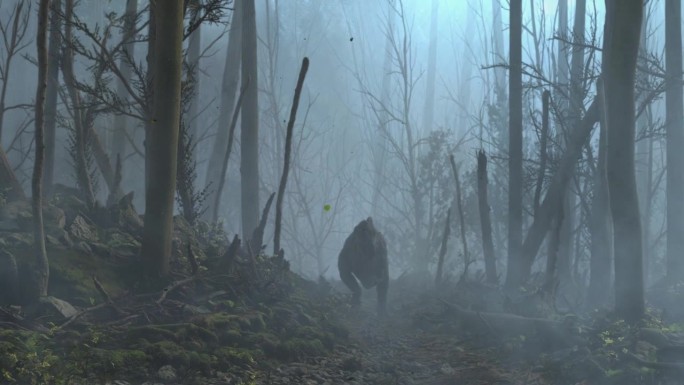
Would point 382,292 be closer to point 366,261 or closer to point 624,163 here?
point 366,261

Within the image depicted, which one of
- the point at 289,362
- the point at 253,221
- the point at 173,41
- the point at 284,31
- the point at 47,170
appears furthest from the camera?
the point at 284,31

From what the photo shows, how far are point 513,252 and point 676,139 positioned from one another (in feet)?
19.2

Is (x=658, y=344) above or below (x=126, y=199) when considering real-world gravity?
below

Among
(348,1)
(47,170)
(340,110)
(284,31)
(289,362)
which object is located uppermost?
(348,1)

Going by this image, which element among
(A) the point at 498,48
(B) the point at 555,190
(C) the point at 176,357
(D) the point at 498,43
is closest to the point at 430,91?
(D) the point at 498,43

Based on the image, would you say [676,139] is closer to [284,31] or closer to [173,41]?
[173,41]

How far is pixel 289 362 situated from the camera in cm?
714

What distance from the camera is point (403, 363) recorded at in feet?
26.1

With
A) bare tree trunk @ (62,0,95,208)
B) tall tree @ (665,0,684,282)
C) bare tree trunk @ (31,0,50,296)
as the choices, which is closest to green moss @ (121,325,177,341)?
bare tree trunk @ (31,0,50,296)

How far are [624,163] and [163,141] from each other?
219 inches

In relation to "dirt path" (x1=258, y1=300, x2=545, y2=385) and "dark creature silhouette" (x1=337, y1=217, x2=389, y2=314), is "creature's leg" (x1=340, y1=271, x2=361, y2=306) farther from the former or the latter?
"dirt path" (x1=258, y1=300, x2=545, y2=385)

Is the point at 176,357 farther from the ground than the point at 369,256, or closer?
closer

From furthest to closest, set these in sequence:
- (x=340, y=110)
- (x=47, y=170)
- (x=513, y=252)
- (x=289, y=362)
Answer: (x=340, y=110) → (x=513, y=252) → (x=47, y=170) → (x=289, y=362)

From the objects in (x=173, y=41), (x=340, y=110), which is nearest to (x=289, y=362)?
(x=173, y=41)
